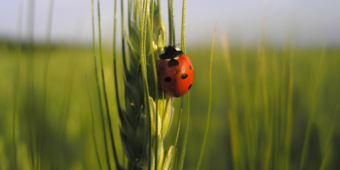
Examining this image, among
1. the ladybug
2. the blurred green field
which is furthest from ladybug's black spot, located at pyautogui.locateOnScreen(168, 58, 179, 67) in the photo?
the blurred green field

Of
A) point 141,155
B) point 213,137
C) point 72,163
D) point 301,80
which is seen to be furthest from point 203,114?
point 141,155

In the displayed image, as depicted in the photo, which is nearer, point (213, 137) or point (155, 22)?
point (155, 22)

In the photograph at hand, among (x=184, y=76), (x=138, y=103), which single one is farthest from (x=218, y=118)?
(x=138, y=103)

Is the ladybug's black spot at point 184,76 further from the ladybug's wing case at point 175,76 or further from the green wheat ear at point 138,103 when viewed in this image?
the green wheat ear at point 138,103

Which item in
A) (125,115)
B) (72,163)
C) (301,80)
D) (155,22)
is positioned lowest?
(72,163)

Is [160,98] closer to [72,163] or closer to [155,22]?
[155,22]

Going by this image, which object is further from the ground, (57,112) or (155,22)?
(155,22)

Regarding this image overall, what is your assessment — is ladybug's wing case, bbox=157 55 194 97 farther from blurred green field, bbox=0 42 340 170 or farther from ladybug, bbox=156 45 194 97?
blurred green field, bbox=0 42 340 170
